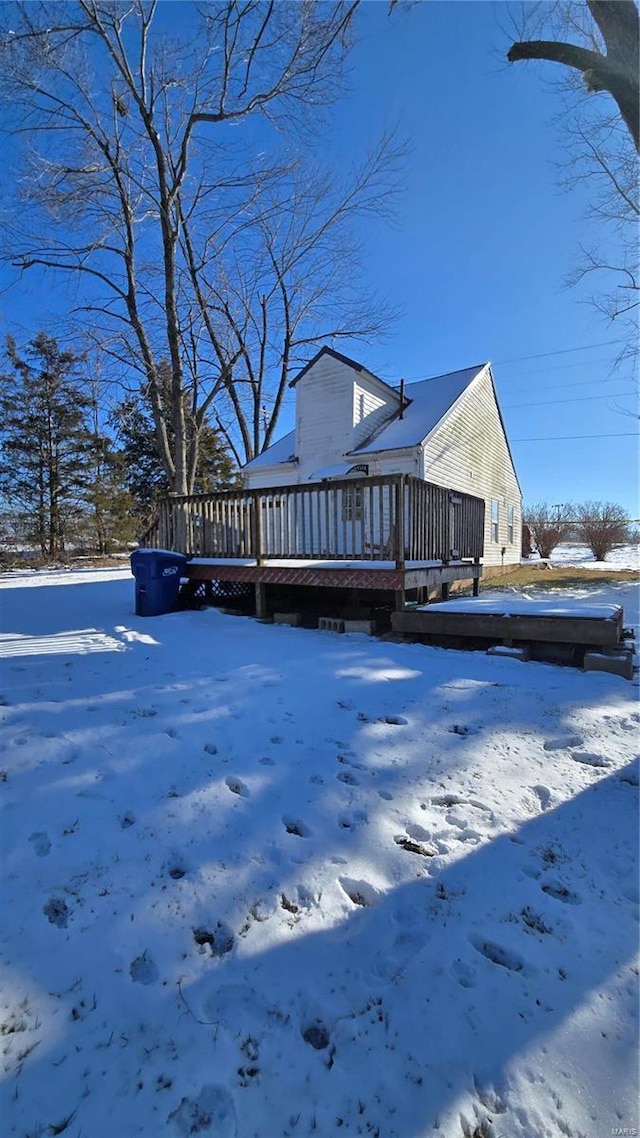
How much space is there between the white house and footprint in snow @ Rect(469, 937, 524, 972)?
10680 mm

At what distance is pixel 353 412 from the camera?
12828 millimetres

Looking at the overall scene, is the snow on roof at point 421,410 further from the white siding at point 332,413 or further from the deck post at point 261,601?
the deck post at point 261,601

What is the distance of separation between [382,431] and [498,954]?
42.5ft

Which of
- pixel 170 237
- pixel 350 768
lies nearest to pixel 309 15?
pixel 170 237

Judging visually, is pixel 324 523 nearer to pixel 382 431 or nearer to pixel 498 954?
pixel 498 954

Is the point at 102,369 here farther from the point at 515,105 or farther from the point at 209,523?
the point at 515,105

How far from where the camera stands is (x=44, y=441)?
18.5 meters

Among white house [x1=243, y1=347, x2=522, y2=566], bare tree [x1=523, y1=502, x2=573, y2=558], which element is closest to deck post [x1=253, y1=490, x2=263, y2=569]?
white house [x1=243, y1=347, x2=522, y2=566]

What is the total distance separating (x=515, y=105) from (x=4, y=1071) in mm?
11775

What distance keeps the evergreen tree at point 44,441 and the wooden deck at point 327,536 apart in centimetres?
1242

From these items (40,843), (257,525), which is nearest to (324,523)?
(257,525)

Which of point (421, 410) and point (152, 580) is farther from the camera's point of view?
point (421, 410)

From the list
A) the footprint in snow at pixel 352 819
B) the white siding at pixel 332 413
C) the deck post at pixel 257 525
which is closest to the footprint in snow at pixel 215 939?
the footprint in snow at pixel 352 819

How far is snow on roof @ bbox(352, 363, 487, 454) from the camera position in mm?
12086
